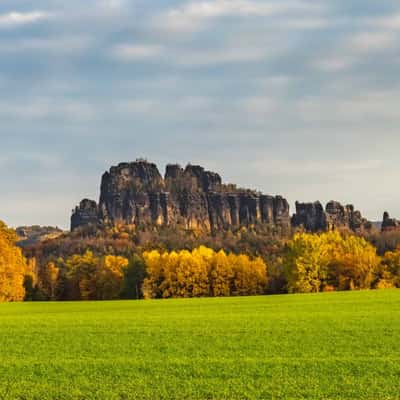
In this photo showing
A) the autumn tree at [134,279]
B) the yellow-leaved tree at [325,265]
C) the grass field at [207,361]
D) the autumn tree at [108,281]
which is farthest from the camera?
the autumn tree at [108,281]

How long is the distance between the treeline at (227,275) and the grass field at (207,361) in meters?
55.7

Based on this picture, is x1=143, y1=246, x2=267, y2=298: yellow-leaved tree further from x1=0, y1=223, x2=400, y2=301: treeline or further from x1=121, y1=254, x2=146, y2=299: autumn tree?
x1=121, y1=254, x2=146, y2=299: autumn tree

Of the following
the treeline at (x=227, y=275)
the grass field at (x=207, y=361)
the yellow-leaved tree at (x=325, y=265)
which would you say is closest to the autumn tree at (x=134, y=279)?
the treeline at (x=227, y=275)

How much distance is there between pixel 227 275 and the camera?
95188 millimetres

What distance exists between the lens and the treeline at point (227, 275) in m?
86.7

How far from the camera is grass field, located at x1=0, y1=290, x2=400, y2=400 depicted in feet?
48.2

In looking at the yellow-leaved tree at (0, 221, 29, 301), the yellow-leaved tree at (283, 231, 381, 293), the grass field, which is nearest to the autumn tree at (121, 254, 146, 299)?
the yellow-leaved tree at (0, 221, 29, 301)

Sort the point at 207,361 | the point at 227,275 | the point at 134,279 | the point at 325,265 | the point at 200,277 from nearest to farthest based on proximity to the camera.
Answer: the point at 207,361 → the point at 325,265 → the point at 227,275 → the point at 200,277 → the point at 134,279

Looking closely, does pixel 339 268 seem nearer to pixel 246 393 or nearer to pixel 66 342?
pixel 66 342

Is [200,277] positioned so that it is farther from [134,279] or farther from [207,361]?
[207,361]

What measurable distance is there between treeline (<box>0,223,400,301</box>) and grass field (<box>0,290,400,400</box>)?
5568cm

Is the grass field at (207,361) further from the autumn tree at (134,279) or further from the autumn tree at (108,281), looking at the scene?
the autumn tree at (108,281)

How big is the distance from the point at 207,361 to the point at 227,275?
76.9 metres

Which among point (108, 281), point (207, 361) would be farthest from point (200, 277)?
point (207, 361)
